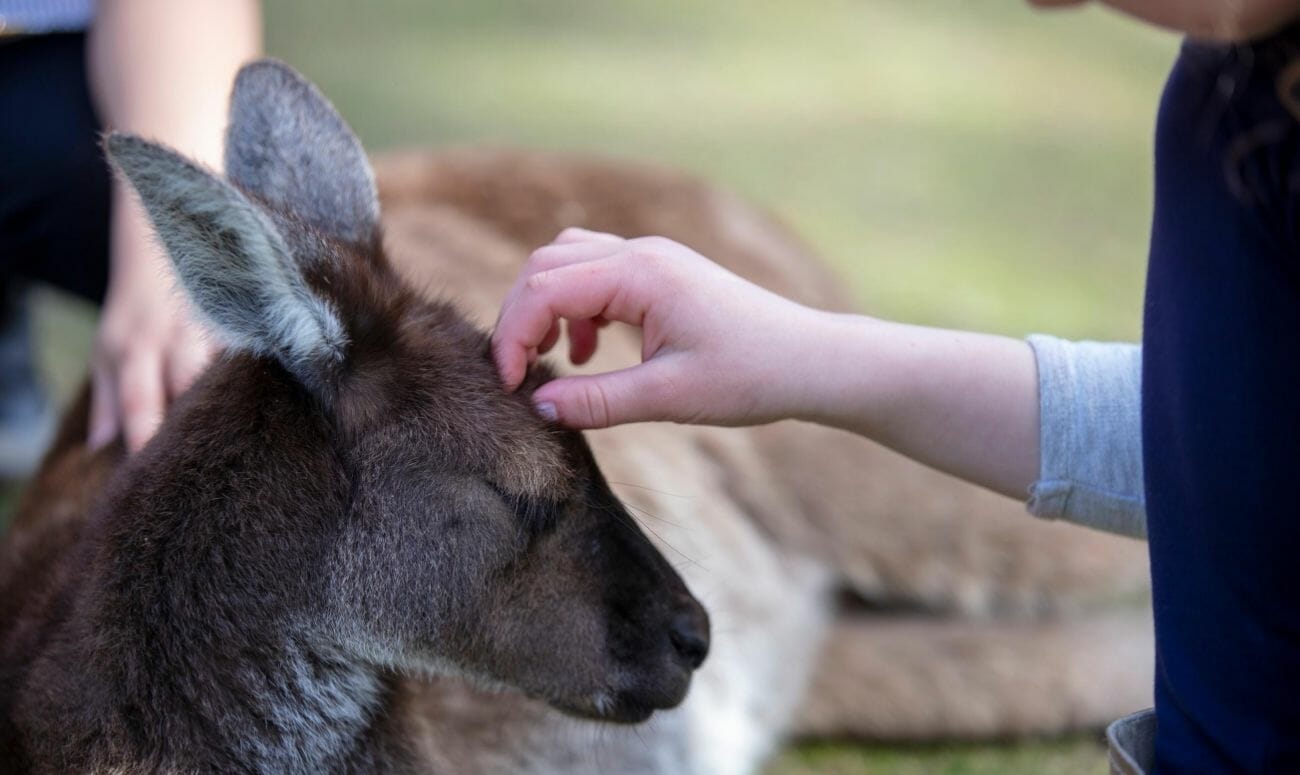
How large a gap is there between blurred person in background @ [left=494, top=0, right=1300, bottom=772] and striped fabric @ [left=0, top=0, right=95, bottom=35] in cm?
191

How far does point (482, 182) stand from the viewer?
3482 millimetres

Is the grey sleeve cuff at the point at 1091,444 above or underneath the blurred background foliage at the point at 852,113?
above

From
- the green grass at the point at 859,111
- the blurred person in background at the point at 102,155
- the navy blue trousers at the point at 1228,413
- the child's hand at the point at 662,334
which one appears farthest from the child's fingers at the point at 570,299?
the green grass at the point at 859,111

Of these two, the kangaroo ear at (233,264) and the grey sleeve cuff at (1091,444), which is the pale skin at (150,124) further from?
the grey sleeve cuff at (1091,444)

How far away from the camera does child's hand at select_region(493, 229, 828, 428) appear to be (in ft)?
5.99

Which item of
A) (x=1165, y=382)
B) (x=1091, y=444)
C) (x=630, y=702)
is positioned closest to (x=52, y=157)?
(x=630, y=702)

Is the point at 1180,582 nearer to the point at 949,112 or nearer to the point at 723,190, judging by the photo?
the point at 723,190

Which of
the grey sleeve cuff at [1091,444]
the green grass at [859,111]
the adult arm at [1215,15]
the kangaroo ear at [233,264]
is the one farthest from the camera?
the green grass at [859,111]

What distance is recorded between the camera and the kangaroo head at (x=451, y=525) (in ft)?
5.99

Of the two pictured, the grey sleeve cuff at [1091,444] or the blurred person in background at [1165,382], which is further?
the grey sleeve cuff at [1091,444]

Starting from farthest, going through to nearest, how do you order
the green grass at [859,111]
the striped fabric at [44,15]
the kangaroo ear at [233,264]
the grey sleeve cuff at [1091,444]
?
the green grass at [859,111] → the striped fabric at [44,15] → the grey sleeve cuff at [1091,444] → the kangaroo ear at [233,264]

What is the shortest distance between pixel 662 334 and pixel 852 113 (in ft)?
20.2

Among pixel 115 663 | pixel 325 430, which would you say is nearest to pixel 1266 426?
pixel 325 430

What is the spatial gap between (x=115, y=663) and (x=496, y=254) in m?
1.64
